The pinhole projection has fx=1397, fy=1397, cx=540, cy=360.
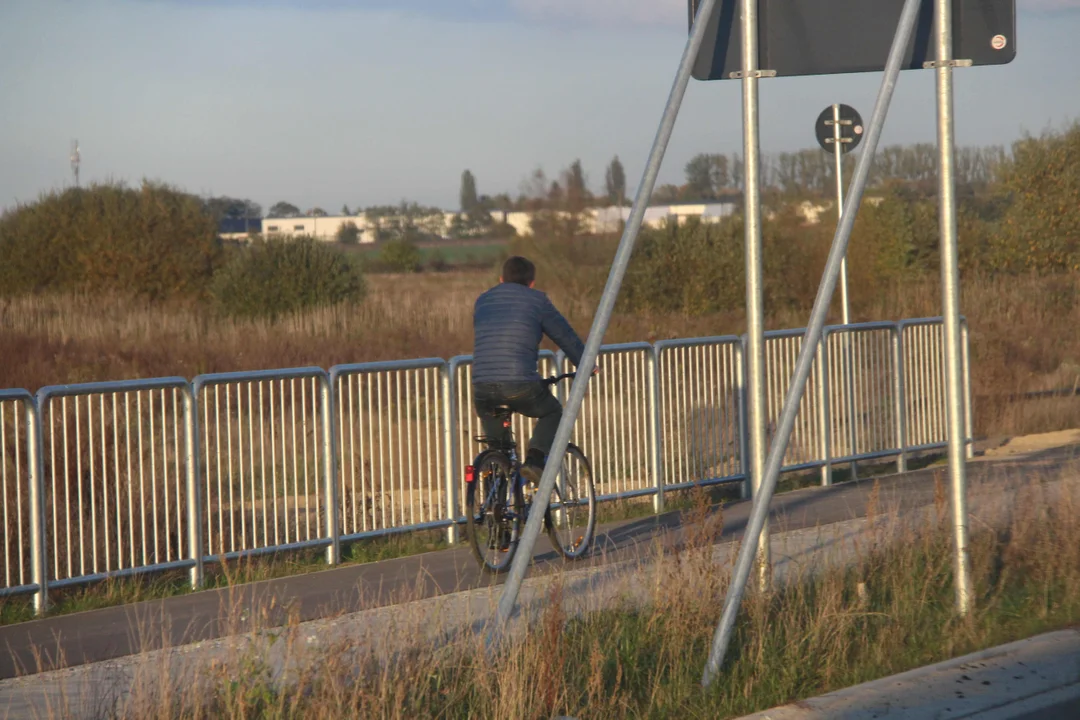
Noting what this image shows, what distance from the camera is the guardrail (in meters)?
8.09

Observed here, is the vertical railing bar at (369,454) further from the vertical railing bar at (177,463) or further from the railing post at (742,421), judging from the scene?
the railing post at (742,421)

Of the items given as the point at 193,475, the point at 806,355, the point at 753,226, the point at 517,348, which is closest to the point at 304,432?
the point at 193,475

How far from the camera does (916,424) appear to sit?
1398cm

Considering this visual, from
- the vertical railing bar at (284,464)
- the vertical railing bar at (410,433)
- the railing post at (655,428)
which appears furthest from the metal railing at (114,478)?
the railing post at (655,428)

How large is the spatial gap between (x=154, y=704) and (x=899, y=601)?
371 cm

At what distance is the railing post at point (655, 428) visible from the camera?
1140cm

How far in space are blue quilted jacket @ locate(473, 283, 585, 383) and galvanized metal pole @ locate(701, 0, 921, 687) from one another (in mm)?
2771

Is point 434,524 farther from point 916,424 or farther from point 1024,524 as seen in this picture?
point 916,424

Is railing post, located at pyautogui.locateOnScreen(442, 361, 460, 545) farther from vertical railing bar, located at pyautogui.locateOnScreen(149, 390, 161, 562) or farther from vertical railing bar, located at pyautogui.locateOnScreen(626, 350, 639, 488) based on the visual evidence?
vertical railing bar, located at pyautogui.locateOnScreen(149, 390, 161, 562)

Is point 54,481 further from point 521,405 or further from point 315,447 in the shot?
point 521,405

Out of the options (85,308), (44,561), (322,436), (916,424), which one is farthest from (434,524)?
(85,308)

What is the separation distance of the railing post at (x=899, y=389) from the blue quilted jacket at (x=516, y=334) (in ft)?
18.7

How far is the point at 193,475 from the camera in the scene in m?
8.52

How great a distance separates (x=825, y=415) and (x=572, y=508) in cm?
419
